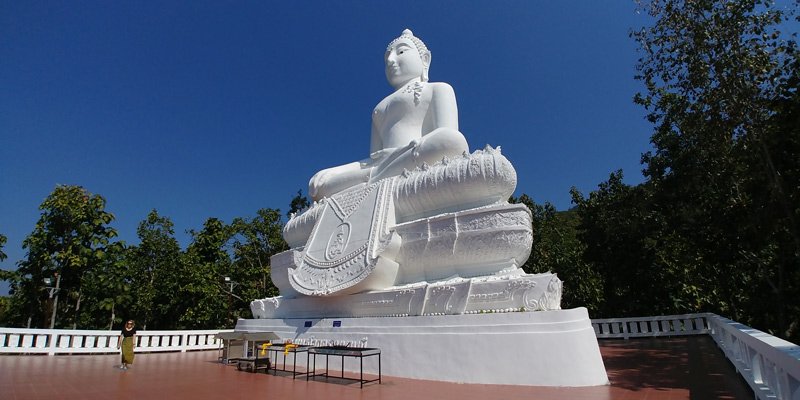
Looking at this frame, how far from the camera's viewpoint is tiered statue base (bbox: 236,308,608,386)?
5562 millimetres

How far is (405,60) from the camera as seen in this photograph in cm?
1179

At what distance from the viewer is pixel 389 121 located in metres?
11.2

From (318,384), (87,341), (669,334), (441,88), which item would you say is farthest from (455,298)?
(87,341)

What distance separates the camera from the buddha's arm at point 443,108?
1020 centimetres

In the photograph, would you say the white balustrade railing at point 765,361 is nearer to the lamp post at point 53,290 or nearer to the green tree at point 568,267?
the green tree at point 568,267

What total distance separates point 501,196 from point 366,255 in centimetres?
268

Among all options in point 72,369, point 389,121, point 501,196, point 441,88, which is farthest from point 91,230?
point 501,196

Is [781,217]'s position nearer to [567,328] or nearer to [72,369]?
[567,328]

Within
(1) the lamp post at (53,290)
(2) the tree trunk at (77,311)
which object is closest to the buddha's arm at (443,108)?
(1) the lamp post at (53,290)

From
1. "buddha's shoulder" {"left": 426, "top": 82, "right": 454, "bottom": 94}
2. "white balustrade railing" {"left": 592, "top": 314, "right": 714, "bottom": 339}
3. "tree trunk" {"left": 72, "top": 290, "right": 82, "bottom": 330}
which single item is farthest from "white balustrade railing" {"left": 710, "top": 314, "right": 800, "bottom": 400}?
"tree trunk" {"left": 72, "top": 290, "right": 82, "bottom": 330}

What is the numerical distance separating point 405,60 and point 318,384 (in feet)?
27.9

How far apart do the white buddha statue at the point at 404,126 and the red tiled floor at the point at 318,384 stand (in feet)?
14.7

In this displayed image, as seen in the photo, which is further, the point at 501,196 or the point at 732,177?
the point at 732,177

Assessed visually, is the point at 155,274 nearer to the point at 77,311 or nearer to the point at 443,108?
the point at 77,311
